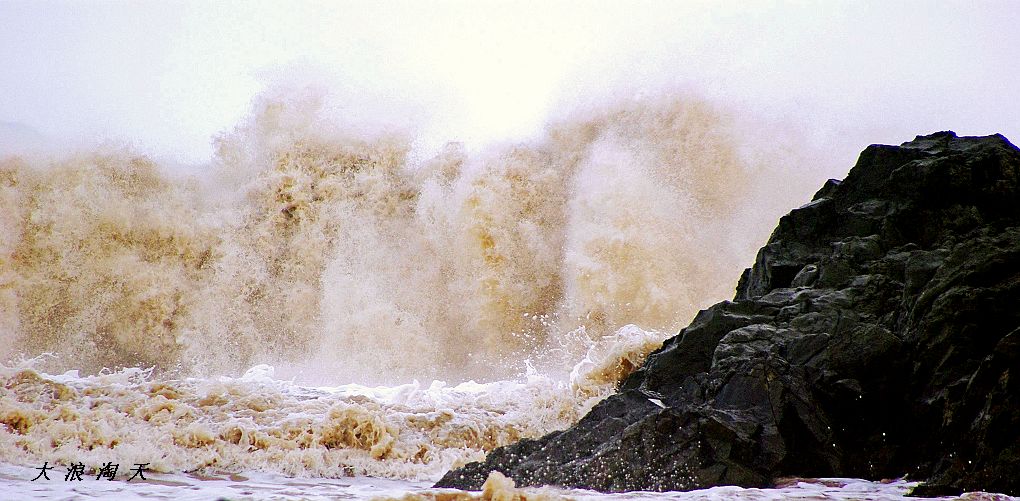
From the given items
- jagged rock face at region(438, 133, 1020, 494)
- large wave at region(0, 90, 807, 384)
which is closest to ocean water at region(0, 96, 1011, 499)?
large wave at region(0, 90, 807, 384)

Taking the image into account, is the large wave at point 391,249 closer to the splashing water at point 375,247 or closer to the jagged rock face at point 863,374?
the splashing water at point 375,247

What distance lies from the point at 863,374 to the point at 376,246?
39.1ft

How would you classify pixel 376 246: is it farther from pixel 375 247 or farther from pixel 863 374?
pixel 863 374

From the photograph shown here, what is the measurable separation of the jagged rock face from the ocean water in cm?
658

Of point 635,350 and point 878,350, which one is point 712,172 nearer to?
point 635,350

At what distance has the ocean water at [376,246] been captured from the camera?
45.9ft

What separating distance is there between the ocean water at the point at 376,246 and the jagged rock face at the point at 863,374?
6582 millimetres

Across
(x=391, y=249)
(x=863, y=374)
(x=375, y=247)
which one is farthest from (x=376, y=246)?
(x=863, y=374)

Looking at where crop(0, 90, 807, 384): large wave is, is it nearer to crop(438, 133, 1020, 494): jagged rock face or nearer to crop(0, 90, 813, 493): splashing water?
crop(0, 90, 813, 493): splashing water

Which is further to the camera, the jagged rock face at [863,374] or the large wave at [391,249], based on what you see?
the large wave at [391,249]

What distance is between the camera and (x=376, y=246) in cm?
1569

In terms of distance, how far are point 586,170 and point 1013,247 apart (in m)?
10.6

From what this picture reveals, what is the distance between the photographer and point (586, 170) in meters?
15.2

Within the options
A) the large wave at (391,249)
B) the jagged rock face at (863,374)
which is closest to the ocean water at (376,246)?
the large wave at (391,249)
